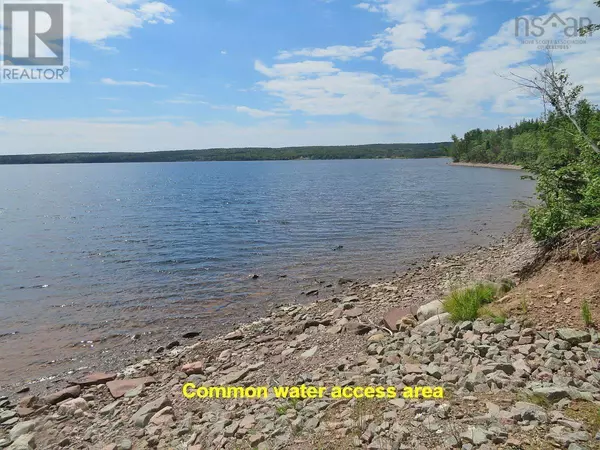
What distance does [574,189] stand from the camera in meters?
11.6

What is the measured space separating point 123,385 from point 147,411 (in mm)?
2533

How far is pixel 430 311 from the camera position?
30.0ft

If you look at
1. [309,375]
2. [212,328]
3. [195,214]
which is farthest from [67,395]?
[195,214]

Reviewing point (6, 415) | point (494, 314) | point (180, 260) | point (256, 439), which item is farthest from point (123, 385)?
point (180, 260)

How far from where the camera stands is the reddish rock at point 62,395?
9.18 metres

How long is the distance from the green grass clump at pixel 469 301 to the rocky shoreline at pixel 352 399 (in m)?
0.30

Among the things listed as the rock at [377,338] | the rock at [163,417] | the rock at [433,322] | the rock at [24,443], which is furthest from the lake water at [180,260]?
the rock at [433,322]

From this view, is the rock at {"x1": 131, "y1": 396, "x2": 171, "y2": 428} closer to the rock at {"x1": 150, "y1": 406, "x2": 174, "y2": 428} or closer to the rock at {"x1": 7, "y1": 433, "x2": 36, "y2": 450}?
the rock at {"x1": 150, "y1": 406, "x2": 174, "y2": 428}

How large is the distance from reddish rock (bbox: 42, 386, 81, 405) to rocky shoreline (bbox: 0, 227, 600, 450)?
0.04m

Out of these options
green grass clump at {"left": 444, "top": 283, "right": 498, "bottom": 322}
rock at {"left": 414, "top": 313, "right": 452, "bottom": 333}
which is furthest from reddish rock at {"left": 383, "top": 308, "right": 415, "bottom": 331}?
green grass clump at {"left": 444, "top": 283, "right": 498, "bottom": 322}

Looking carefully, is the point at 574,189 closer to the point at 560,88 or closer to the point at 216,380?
the point at 560,88

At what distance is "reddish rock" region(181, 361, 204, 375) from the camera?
9633mm

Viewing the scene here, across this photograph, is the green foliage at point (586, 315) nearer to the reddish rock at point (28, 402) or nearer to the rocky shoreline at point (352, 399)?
the rocky shoreline at point (352, 399)

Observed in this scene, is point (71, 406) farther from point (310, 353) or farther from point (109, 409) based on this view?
point (310, 353)
